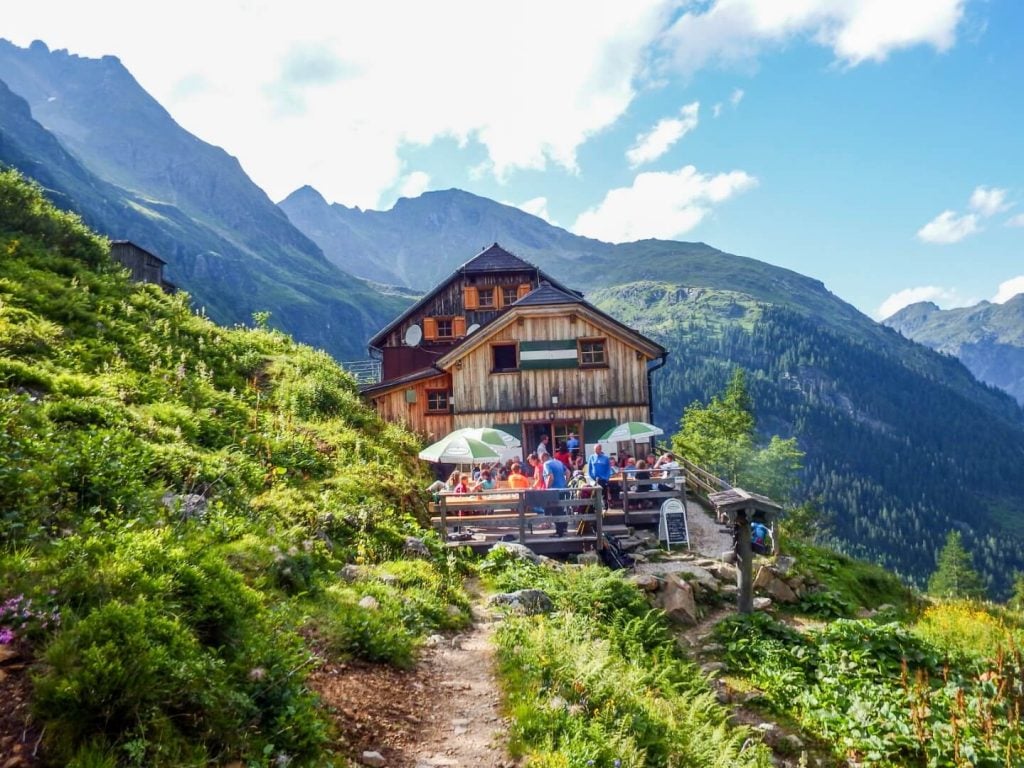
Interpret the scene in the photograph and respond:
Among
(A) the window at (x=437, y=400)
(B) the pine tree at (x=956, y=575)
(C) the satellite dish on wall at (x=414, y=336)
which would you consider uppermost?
(C) the satellite dish on wall at (x=414, y=336)

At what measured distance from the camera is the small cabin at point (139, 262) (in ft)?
81.8

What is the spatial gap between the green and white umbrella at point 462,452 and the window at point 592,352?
889cm

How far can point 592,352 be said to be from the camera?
24.3 m

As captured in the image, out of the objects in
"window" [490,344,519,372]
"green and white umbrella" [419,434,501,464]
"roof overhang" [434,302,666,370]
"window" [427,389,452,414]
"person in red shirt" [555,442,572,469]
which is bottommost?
"person in red shirt" [555,442,572,469]

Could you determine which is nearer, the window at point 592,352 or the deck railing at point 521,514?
the deck railing at point 521,514

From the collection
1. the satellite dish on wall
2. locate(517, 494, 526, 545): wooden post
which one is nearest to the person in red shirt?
locate(517, 494, 526, 545): wooden post

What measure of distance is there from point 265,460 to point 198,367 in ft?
15.8

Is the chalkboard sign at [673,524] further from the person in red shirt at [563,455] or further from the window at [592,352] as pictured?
the window at [592,352]

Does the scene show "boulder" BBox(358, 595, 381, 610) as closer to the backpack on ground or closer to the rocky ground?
the rocky ground

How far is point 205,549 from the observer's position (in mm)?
6102

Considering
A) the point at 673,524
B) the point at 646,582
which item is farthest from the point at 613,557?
→ the point at 673,524

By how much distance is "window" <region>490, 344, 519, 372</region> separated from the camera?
24.4 metres

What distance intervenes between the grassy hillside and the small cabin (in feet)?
23.6

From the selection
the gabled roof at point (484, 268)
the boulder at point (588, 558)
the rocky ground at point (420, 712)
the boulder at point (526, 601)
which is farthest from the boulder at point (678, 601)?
the gabled roof at point (484, 268)
